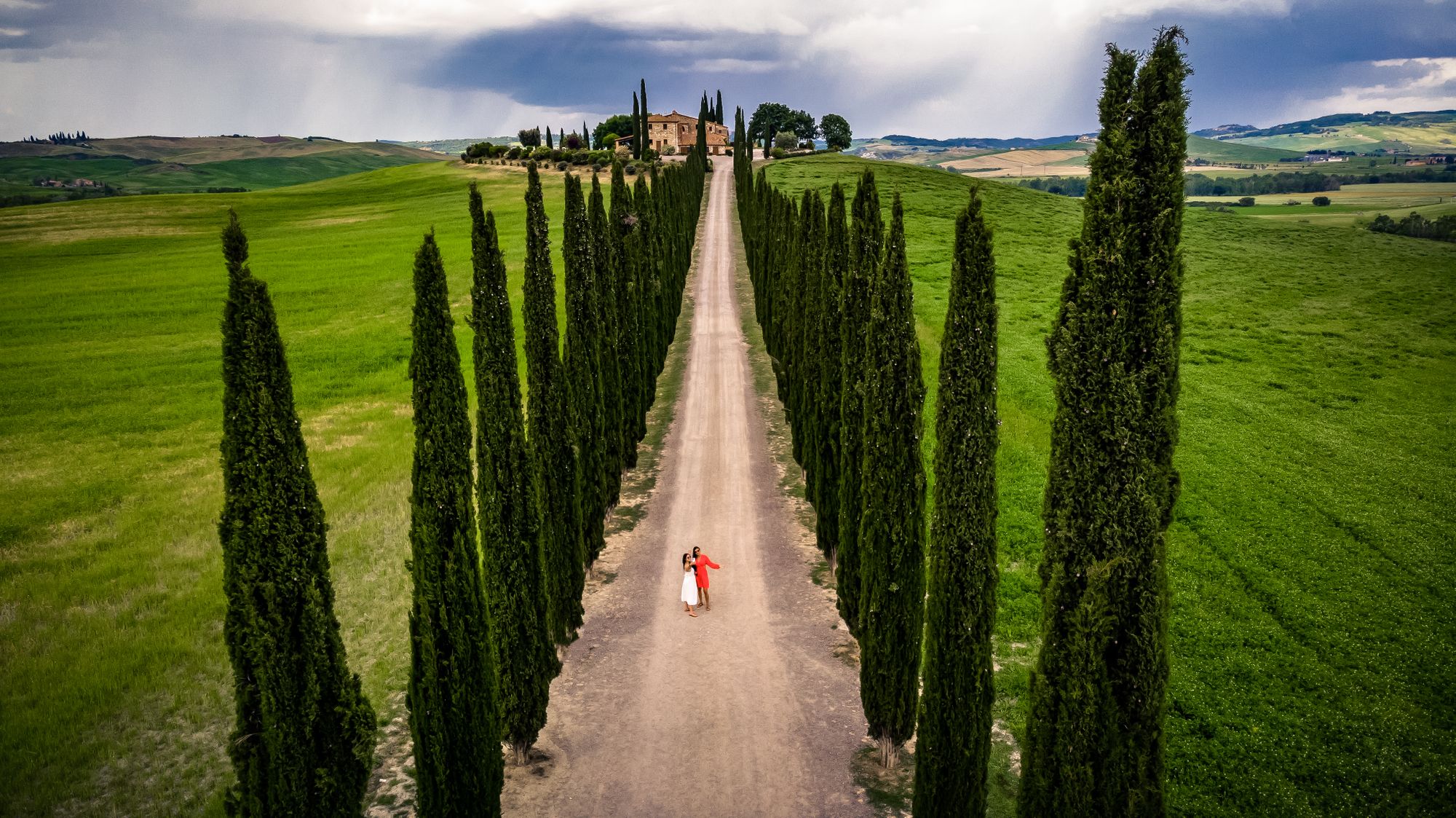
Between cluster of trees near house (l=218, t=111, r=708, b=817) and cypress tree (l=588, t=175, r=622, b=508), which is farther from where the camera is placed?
cypress tree (l=588, t=175, r=622, b=508)

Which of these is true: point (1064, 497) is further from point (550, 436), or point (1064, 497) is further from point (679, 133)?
point (679, 133)

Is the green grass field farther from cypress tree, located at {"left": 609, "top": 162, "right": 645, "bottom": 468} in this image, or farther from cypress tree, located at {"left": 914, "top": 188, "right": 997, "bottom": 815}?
cypress tree, located at {"left": 609, "top": 162, "right": 645, "bottom": 468}

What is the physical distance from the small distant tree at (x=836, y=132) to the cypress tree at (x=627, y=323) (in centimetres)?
12094

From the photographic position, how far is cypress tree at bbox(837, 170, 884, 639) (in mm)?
15586

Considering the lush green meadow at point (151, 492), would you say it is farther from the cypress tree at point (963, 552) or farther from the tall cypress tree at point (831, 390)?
the tall cypress tree at point (831, 390)

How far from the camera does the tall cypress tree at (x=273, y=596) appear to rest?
7.87 meters

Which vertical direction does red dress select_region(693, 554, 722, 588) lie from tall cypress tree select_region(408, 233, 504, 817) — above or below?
below

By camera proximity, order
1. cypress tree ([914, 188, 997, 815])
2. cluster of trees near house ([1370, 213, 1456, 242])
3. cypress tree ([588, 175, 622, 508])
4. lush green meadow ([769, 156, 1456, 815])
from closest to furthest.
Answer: cypress tree ([914, 188, 997, 815]) → lush green meadow ([769, 156, 1456, 815]) → cypress tree ([588, 175, 622, 508]) → cluster of trees near house ([1370, 213, 1456, 242])

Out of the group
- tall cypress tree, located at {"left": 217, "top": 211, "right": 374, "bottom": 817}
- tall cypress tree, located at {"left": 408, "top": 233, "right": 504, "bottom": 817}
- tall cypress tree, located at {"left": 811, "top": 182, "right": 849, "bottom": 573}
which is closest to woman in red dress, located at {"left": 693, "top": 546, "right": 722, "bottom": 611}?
tall cypress tree, located at {"left": 811, "top": 182, "right": 849, "bottom": 573}

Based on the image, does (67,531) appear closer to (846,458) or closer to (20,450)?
(20,450)

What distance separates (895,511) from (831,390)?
736 centimetres

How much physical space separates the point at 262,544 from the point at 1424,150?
256 meters

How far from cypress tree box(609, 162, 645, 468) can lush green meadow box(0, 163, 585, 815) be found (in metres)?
8.11

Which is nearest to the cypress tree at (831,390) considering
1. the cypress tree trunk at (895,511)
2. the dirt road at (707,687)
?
the dirt road at (707,687)
